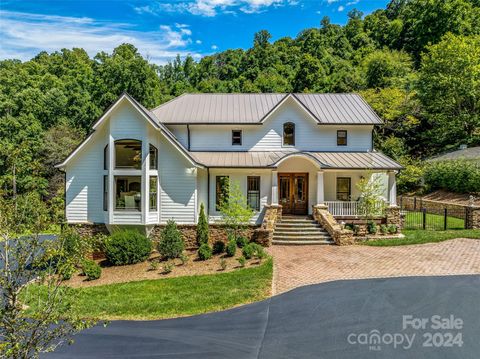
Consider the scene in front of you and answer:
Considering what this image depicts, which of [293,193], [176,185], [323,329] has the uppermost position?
[176,185]

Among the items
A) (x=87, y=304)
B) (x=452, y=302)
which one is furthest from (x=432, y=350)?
(x=87, y=304)

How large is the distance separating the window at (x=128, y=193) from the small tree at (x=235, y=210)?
450 cm

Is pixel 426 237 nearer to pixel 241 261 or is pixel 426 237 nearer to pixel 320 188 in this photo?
pixel 320 188

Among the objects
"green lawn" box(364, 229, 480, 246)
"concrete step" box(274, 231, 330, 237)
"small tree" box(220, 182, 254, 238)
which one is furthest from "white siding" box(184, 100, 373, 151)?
"green lawn" box(364, 229, 480, 246)

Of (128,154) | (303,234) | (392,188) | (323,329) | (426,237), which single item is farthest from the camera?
(392,188)

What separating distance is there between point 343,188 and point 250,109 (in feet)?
26.3

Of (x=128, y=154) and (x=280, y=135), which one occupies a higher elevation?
(x=280, y=135)

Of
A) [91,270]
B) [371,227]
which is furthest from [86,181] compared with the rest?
[371,227]

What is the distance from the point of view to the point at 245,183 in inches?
775

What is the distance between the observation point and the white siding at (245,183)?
19.5m

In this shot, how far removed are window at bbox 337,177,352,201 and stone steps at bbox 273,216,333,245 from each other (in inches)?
114

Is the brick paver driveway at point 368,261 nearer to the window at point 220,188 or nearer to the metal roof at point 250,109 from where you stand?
the window at point 220,188

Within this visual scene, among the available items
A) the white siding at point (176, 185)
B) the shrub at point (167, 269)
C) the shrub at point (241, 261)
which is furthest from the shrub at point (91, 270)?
the shrub at point (241, 261)

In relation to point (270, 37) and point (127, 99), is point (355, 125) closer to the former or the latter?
point (127, 99)
